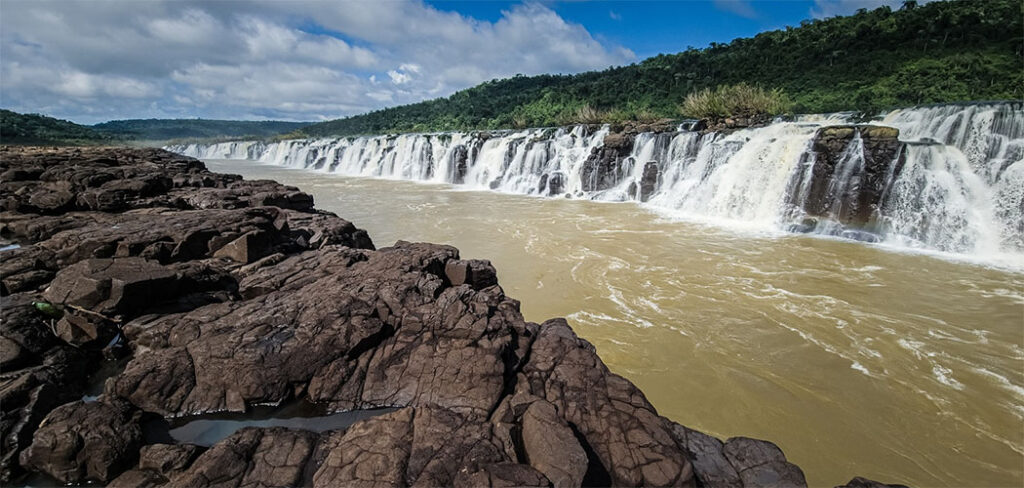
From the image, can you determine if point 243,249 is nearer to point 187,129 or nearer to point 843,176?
point 843,176

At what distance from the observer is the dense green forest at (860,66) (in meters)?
21.0

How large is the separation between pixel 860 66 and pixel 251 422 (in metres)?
36.2

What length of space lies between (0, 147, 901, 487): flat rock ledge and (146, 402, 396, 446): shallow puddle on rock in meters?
0.08

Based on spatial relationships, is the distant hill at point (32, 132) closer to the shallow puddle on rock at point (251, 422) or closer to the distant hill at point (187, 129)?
the distant hill at point (187, 129)

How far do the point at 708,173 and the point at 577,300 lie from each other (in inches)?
434

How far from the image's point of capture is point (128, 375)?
323 centimetres

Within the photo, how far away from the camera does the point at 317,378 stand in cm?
345

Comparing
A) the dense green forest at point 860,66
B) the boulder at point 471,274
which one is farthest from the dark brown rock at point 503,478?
the dense green forest at point 860,66

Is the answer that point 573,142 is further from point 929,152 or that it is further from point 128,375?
point 128,375

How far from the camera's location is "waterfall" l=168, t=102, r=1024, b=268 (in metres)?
9.68

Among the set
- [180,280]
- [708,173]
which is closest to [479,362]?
[180,280]

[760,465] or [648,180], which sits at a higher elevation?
[648,180]

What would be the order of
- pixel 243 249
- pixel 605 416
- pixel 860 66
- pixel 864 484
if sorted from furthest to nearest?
pixel 860 66
pixel 243 249
pixel 605 416
pixel 864 484

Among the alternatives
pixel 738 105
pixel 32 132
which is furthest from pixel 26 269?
pixel 32 132
